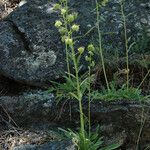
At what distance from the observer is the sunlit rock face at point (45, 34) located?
152 inches

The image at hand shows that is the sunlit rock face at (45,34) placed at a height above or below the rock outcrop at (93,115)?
above

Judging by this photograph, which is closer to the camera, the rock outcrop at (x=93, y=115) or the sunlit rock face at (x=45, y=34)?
the rock outcrop at (x=93, y=115)

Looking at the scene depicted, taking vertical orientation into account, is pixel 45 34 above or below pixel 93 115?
above

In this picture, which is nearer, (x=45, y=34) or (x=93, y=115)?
(x=93, y=115)

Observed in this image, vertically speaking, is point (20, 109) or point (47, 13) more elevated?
point (47, 13)

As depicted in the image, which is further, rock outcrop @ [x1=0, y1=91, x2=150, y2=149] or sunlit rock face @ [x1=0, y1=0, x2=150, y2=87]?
sunlit rock face @ [x1=0, y1=0, x2=150, y2=87]

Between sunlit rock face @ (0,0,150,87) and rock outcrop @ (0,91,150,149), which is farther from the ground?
sunlit rock face @ (0,0,150,87)

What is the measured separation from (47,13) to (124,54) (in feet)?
2.65

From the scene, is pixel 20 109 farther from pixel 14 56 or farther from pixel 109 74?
pixel 109 74

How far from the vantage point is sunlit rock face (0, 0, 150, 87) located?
12.7 ft

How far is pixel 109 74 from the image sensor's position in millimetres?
3838

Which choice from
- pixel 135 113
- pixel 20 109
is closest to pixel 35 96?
pixel 20 109

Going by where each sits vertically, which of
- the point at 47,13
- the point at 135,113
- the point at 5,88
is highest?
the point at 47,13

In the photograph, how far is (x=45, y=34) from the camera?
13.4ft
